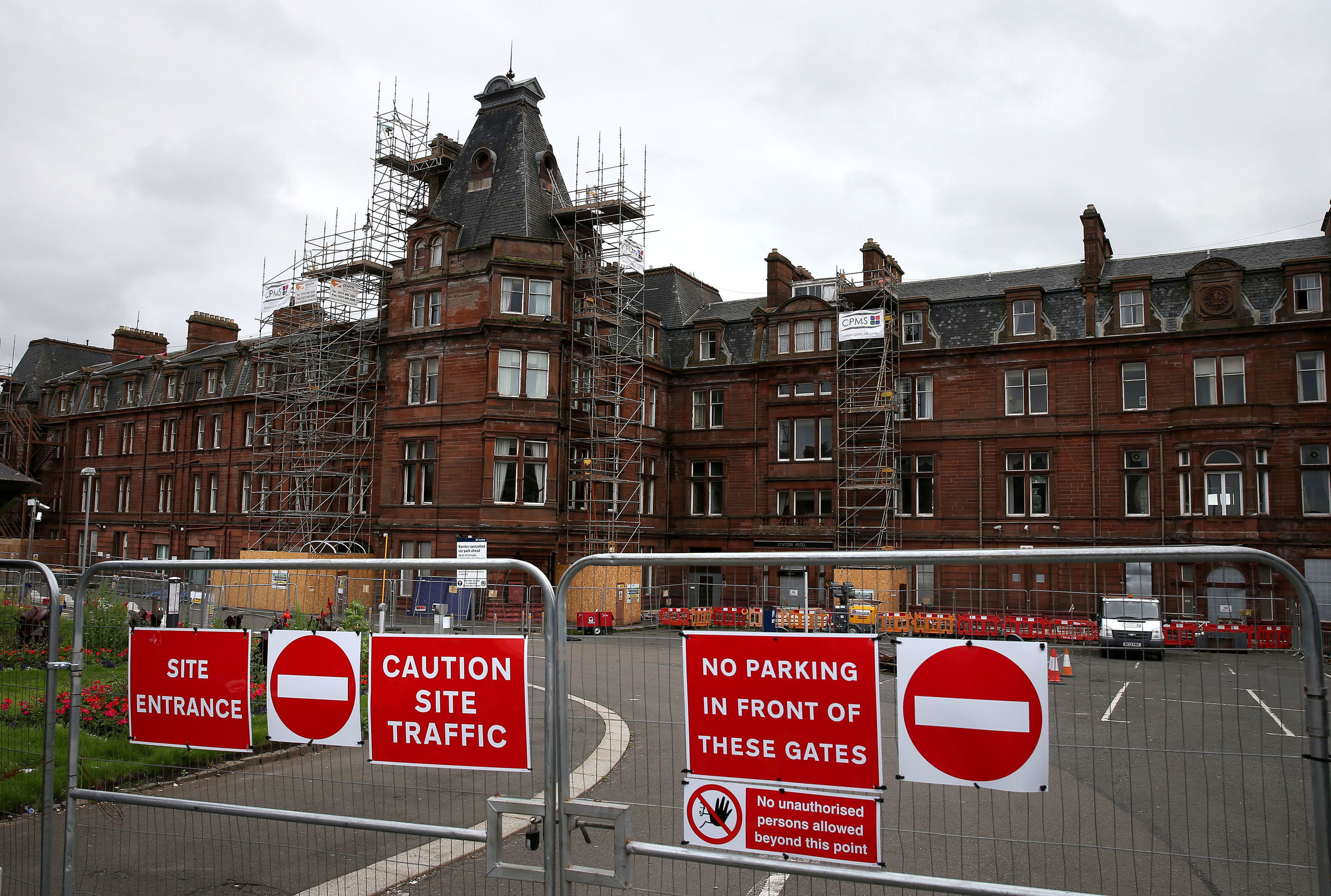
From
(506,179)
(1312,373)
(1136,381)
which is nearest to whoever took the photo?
(1312,373)

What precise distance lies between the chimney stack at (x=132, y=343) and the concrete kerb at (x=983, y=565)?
65.2m

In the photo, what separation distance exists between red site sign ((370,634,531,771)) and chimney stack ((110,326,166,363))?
210ft

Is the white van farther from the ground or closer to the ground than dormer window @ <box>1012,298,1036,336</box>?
closer to the ground

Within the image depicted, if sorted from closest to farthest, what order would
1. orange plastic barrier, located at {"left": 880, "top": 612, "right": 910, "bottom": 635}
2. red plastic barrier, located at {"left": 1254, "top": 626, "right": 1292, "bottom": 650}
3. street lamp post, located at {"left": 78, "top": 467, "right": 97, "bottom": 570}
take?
red plastic barrier, located at {"left": 1254, "top": 626, "right": 1292, "bottom": 650}, orange plastic barrier, located at {"left": 880, "top": 612, "right": 910, "bottom": 635}, street lamp post, located at {"left": 78, "top": 467, "right": 97, "bottom": 570}

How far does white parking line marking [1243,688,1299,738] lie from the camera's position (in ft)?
14.7

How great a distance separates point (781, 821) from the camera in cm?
482

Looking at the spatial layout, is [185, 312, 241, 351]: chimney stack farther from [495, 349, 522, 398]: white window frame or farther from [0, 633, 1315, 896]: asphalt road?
[0, 633, 1315, 896]: asphalt road

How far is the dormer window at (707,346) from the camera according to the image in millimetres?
43125

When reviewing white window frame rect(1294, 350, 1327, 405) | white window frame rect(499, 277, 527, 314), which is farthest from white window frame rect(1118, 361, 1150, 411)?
white window frame rect(499, 277, 527, 314)

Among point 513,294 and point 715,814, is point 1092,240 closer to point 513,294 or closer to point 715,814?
point 513,294

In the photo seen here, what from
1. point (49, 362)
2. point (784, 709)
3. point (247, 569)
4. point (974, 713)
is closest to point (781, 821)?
point (784, 709)

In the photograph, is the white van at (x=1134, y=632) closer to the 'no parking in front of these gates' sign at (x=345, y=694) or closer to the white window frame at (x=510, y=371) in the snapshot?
the 'no parking in front of these gates' sign at (x=345, y=694)

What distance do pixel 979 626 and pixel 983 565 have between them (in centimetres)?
36

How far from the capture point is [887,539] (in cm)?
3831
